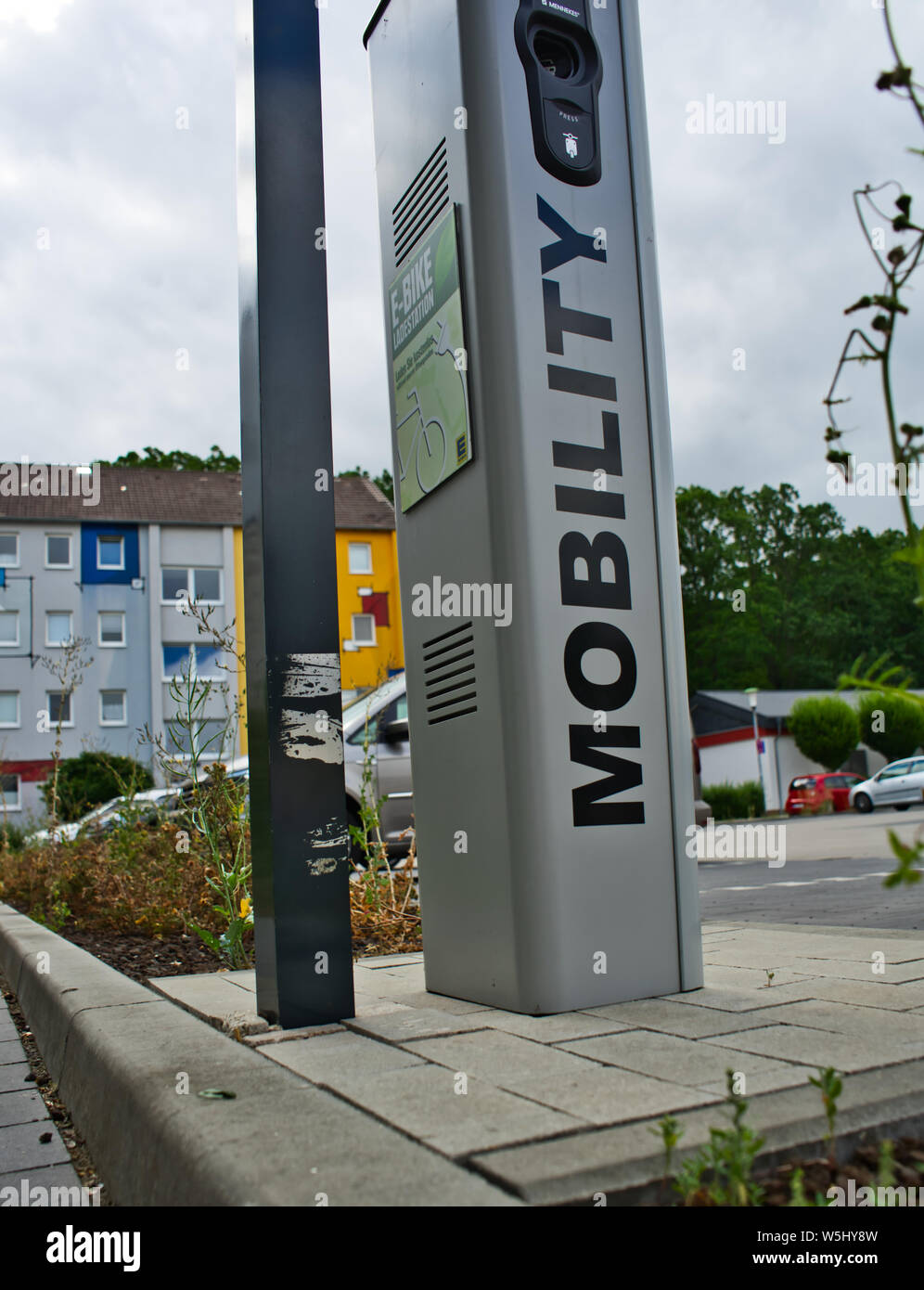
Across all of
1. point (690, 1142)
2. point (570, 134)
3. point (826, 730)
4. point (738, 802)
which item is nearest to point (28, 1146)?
point (690, 1142)

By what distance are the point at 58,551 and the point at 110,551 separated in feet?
6.62

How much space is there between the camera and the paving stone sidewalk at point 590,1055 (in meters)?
1.71

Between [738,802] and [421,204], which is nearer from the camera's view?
[421,204]

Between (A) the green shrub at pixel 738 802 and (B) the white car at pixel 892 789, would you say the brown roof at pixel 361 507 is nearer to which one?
(A) the green shrub at pixel 738 802

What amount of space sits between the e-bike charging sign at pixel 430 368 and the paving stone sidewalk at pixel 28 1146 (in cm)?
206

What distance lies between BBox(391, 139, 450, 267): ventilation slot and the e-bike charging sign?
5 centimetres

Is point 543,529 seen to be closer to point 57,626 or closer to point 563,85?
point 563,85

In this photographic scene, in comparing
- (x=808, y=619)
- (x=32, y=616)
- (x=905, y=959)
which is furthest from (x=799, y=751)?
(x=905, y=959)

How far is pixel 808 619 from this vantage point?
60031 mm

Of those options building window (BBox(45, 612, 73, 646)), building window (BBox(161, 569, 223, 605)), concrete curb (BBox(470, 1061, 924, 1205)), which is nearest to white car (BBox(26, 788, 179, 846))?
concrete curb (BBox(470, 1061, 924, 1205))

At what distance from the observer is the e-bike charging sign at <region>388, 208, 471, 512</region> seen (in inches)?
122

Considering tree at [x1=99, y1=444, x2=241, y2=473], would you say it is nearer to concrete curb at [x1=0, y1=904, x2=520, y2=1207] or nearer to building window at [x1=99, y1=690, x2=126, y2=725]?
building window at [x1=99, y1=690, x2=126, y2=725]

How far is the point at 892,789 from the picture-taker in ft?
96.9

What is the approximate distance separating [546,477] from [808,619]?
6035 cm
